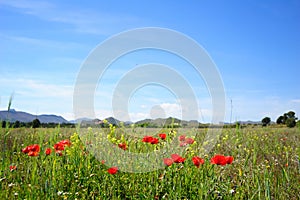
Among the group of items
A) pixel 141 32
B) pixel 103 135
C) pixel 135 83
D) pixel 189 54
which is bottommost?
pixel 103 135

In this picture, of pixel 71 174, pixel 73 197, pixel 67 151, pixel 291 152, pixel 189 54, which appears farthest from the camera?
pixel 291 152

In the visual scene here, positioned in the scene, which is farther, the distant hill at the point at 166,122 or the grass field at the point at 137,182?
the distant hill at the point at 166,122

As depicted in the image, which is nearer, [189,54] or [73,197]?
[73,197]

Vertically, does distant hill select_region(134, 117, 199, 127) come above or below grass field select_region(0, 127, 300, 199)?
above

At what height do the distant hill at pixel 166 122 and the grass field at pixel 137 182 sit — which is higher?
the distant hill at pixel 166 122

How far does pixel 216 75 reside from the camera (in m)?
4.53

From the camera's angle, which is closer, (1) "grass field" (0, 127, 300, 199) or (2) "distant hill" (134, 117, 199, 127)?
(1) "grass field" (0, 127, 300, 199)

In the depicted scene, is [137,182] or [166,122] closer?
[137,182]

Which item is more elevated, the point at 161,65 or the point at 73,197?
the point at 161,65

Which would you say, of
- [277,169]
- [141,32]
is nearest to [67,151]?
[141,32]

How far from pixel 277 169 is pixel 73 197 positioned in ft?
9.07

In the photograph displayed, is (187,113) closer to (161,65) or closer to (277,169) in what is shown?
(161,65)

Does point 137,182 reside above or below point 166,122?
below

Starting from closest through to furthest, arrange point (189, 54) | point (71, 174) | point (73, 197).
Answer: point (73, 197), point (71, 174), point (189, 54)
